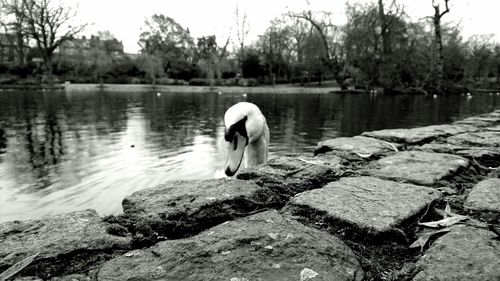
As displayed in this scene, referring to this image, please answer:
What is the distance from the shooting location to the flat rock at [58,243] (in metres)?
1.22

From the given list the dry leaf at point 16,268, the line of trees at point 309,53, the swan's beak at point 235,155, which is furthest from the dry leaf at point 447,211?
the line of trees at point 309,53

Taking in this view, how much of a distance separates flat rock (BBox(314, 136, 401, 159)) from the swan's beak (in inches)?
27.5

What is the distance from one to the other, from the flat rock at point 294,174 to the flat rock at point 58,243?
34.7 inches

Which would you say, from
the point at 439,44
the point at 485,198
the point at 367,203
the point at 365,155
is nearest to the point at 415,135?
the point at 365,155

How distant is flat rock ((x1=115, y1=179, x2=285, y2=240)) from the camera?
58.5 inches

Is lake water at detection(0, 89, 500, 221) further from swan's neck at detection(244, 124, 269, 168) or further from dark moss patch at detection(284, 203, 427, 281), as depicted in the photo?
dark moss patch at detection(284, 203, 427, 281)

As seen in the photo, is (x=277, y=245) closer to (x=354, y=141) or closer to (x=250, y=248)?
(x=250, y=248)

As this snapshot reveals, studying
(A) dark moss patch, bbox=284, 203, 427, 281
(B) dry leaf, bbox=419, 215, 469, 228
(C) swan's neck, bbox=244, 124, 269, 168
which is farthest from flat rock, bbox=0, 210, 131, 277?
(C) swan's neck, bbox=244, 124, 269, 168

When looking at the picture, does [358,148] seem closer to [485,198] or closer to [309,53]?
[485,198]

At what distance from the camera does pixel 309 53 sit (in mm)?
48375

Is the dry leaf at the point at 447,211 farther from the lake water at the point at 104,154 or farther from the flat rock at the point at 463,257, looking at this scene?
the lake water at the point at 104,154

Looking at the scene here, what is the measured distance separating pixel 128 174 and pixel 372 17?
123 feet

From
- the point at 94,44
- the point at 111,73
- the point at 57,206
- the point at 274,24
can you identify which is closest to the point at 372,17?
the point at 274,24

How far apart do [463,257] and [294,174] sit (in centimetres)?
110
